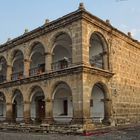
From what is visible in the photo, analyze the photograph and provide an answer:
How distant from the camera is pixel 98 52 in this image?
2045cm

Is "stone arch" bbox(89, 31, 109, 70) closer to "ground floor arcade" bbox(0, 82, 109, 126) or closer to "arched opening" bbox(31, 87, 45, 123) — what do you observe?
"ground floor arcade" bbox(0, 82, 109, 126)

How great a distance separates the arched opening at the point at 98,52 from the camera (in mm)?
19609

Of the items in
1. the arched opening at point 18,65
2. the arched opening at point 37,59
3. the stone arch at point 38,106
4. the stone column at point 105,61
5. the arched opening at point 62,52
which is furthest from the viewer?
the arched opening at point 18,65

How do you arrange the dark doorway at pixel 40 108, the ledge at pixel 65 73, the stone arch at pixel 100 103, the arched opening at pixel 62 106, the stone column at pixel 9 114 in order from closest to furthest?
1. the ledge at pixel 65 73
2. the stone arch at pixel 100 103
3. the arched opening at pixel 62 106
4. the stone column at pixel 9 114
5. the dark doorway at pixel 40 108

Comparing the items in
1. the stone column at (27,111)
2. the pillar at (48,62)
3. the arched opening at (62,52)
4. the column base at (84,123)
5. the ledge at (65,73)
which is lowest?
the column base at (84,123)

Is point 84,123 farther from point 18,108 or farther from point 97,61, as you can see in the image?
point 18,108

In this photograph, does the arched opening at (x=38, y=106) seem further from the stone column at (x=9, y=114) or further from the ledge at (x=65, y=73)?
the ledge at (x=65, y=73)

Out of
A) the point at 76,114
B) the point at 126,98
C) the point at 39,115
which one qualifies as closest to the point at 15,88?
the point at 39,115

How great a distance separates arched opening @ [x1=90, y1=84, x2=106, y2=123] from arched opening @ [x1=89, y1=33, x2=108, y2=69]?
1.77m

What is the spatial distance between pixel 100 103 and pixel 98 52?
12.9ft

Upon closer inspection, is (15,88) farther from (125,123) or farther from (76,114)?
(125,123)

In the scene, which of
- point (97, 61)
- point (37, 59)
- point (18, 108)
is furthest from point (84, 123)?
point (18, 108)

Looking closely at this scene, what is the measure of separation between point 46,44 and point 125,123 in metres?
8.65

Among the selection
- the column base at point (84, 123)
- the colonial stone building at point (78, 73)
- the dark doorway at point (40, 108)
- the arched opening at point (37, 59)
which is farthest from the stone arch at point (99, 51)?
the dark doorway at point (40, 108)
